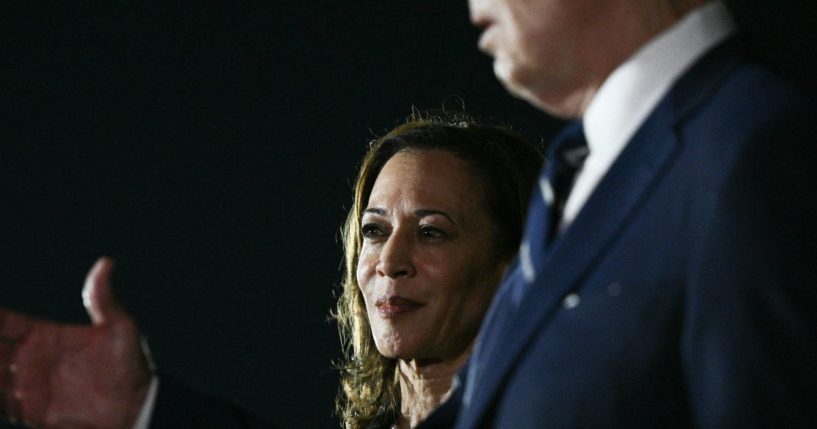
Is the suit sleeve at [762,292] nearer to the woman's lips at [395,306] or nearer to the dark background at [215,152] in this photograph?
the woman's lips at [395,306]

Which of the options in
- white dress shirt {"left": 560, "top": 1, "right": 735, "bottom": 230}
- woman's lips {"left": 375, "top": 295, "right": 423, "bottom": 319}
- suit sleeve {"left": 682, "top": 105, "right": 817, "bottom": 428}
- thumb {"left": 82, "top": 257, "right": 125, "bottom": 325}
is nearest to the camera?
suit sleeve {"left": 682, "top": 105, "right": 817, "bottom": 428}

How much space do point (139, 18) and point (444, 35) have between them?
660mm

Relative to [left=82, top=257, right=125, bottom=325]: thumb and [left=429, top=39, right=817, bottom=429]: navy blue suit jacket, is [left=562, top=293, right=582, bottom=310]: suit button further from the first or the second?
[left=82, top=257, right=125, bottom=325]: thumb

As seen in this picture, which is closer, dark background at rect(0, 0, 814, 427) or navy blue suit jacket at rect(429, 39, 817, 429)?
navy blue suit jacket at rect(429, 39, 817, 429)

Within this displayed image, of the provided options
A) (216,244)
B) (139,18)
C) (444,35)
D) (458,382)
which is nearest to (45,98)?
(139,18)

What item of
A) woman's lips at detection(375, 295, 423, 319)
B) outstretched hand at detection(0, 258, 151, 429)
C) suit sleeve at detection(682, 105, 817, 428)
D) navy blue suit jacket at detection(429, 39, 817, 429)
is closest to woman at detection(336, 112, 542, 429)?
woman's lips at detection(375, 295, 423, 319)

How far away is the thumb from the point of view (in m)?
0.89

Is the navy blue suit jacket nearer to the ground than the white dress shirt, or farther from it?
nearer to the ground

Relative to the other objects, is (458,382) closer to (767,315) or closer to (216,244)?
(767,315)

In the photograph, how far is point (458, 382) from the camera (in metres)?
0.96

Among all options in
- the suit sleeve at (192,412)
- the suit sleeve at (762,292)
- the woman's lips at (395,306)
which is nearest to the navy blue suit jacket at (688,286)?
the suit sleeve at (762,292)

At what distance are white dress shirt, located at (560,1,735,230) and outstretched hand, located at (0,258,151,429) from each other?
1.20ft

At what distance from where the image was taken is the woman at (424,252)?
5.02 ft

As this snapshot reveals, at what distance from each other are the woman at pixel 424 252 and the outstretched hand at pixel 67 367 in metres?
0.62
